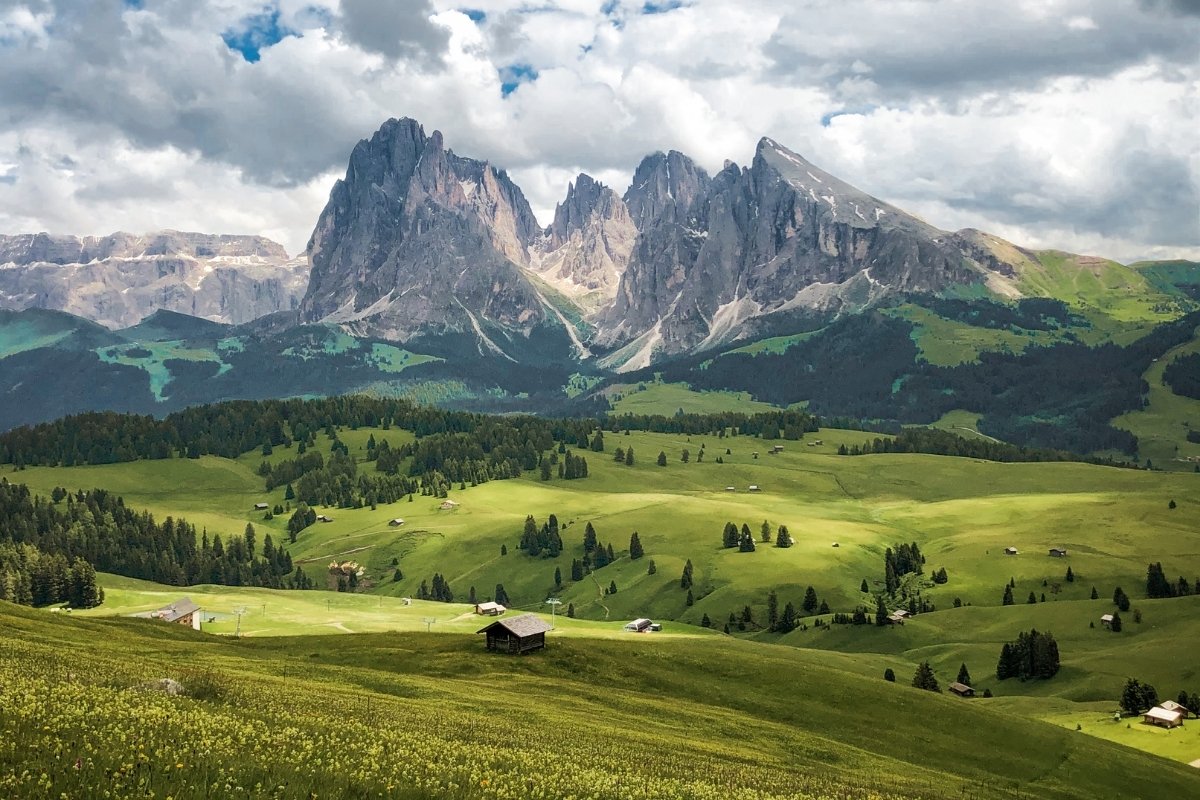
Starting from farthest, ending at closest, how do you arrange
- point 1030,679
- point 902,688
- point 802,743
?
point 1030,679, point 902,688, point 802,743

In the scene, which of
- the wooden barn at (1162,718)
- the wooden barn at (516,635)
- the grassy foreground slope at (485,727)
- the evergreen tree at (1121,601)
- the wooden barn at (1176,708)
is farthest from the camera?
the evergreen tree at (1121,601)

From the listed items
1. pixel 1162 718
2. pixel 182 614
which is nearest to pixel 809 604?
pixel 1162 718

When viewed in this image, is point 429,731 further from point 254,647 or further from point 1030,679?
point 1030,679

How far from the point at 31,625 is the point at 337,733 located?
67.3m

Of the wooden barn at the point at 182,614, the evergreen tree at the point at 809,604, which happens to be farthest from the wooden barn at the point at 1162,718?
the wooden barn at the point at 182,614

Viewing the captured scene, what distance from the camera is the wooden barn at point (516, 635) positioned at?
9912 cm

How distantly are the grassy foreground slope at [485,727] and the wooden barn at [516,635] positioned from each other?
2.37 m

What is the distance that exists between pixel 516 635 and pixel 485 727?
1807 inches

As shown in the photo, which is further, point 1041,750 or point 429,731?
point 1041,750

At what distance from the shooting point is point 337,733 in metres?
36.5

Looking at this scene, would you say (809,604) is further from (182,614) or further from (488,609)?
(182,614)

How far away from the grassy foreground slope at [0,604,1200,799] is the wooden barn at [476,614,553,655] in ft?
7.77

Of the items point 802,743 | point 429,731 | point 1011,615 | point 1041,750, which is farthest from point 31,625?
point 1011,615

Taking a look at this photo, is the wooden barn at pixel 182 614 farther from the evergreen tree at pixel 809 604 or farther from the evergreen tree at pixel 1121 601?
the evergreen tree at pixel 1121 601
